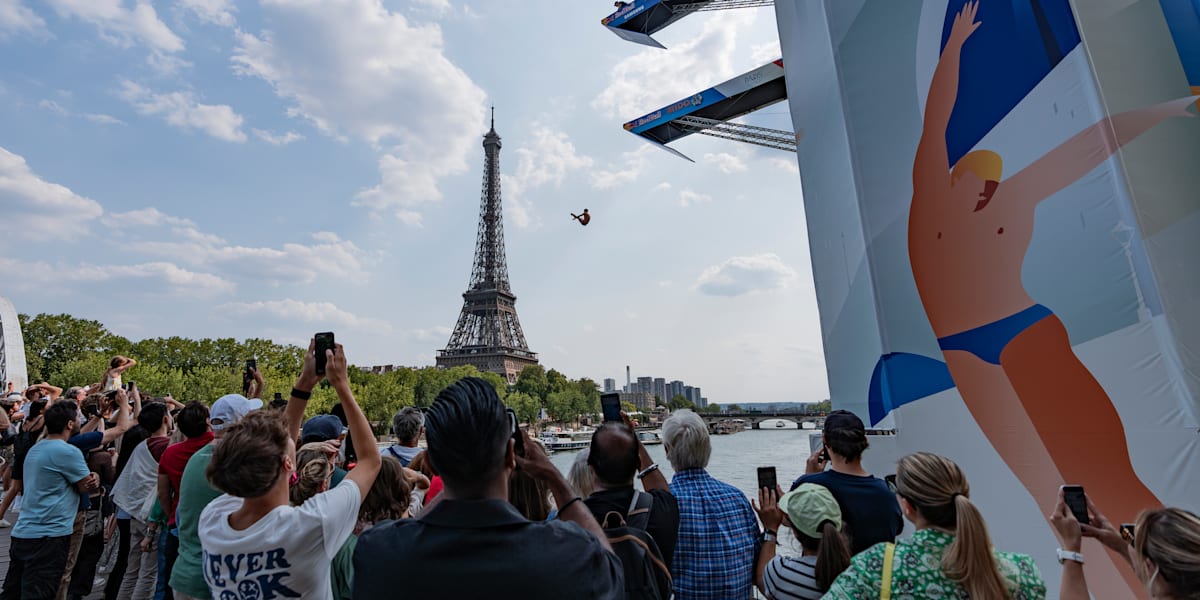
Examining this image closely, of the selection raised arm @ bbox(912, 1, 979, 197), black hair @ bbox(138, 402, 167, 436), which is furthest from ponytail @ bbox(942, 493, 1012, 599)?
black hair @ bbox(138, 402, 167, 436)

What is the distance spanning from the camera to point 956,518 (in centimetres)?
152

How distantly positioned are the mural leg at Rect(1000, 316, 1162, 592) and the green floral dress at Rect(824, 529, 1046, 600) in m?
2.24

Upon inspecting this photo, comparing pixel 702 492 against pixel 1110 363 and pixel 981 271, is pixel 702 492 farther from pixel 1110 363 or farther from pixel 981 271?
pixel 981 271

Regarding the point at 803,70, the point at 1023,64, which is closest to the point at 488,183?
the point at 803,70

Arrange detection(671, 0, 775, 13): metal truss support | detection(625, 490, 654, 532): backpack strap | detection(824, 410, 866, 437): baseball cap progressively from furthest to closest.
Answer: detection(671, 0, 775, 13): metal truss support < detection(824, 410, 866, 437): baseball cap < detection(625, 490, 654, 532): backpack strap

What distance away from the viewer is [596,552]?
1.01 meters

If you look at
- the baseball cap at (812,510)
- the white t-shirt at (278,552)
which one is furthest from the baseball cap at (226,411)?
the baseball cap at (812,510)

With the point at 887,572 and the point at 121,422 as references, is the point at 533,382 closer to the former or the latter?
the point at 121,422

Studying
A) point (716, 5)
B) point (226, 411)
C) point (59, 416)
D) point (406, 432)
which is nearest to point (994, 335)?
point (406, 432)

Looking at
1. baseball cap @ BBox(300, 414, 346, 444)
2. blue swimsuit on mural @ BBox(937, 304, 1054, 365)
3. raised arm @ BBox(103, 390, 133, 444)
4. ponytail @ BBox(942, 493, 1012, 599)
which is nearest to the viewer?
ponytail @ BBox(942, 493, 1012, 599)

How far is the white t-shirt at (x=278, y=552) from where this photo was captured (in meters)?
1.48

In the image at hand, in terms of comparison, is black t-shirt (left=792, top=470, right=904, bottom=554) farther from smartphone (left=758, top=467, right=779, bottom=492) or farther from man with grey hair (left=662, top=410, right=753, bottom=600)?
man with grey hair (left=662, top=410, right=753, bottom=600)

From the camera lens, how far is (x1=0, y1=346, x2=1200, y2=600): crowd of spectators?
0.97m

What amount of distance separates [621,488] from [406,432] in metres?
2.11
